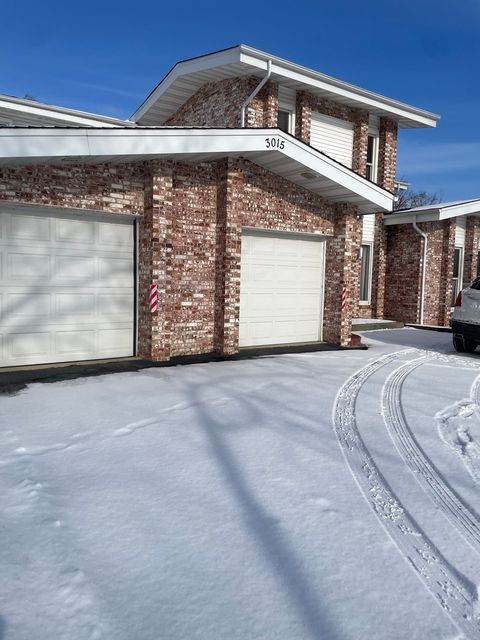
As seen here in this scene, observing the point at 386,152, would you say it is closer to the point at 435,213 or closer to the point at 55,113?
the point at 435,213

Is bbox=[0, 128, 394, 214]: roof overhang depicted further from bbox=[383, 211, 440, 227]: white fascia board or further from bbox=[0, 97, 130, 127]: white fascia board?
bbox=[383, 211, 440, 227]: white fascia board

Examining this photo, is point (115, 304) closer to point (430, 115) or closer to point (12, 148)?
point (12, 148)

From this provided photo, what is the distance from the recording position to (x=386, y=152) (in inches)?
627

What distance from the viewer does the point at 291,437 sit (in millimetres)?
5012

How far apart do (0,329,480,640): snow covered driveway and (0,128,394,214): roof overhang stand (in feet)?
11.4

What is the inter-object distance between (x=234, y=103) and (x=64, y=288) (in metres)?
7.32

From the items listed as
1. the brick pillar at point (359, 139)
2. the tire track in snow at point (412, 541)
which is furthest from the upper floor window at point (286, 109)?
the tire track in snow at point (412, 541)

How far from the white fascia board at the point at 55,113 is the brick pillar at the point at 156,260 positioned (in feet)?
17.5

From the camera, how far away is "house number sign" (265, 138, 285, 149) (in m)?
9.05

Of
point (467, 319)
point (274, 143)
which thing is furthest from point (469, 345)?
point (274, 143)

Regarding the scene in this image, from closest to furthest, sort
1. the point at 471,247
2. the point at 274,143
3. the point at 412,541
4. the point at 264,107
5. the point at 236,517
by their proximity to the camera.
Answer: the point at 412,541, the point at 236,517, the point at 274,143, the point at 264,107, the point at 471,247

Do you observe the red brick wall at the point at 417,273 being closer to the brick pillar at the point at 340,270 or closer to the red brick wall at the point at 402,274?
the red brick wall at the point at 402,274

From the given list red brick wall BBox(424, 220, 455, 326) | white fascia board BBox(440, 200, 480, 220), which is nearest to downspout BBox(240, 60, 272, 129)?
white fascia board BBox(440, 200, 480, 220)

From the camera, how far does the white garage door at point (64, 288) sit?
7715 millimetres
